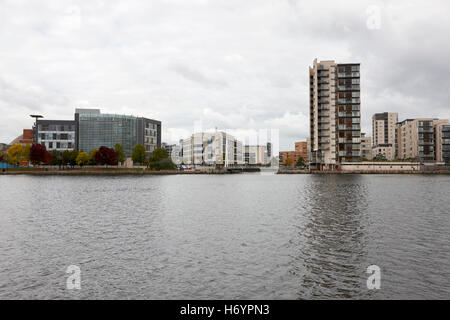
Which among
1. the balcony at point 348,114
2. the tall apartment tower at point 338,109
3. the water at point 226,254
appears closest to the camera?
the water at point 226,254

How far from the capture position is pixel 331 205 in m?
51.7

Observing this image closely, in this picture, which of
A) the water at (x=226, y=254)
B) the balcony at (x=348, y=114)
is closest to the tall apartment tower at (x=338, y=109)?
the balcony at (x=348, y=114)

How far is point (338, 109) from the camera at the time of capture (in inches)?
7702

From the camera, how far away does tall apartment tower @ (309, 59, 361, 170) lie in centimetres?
19450

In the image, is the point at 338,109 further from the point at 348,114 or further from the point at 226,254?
the point at 226,254

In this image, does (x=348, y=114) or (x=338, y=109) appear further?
(x=338, y=109)

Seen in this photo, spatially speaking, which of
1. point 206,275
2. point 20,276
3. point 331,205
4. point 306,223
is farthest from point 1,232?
point 331,205

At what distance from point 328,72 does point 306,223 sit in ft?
584

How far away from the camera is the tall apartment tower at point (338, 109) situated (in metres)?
194

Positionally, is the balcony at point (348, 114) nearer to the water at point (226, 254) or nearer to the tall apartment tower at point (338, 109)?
the tall apartment tower at point (338, 109)


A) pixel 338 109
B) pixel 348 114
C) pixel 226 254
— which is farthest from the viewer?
pixel 338 109

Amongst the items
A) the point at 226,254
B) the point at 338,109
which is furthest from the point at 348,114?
the point at 226,254
